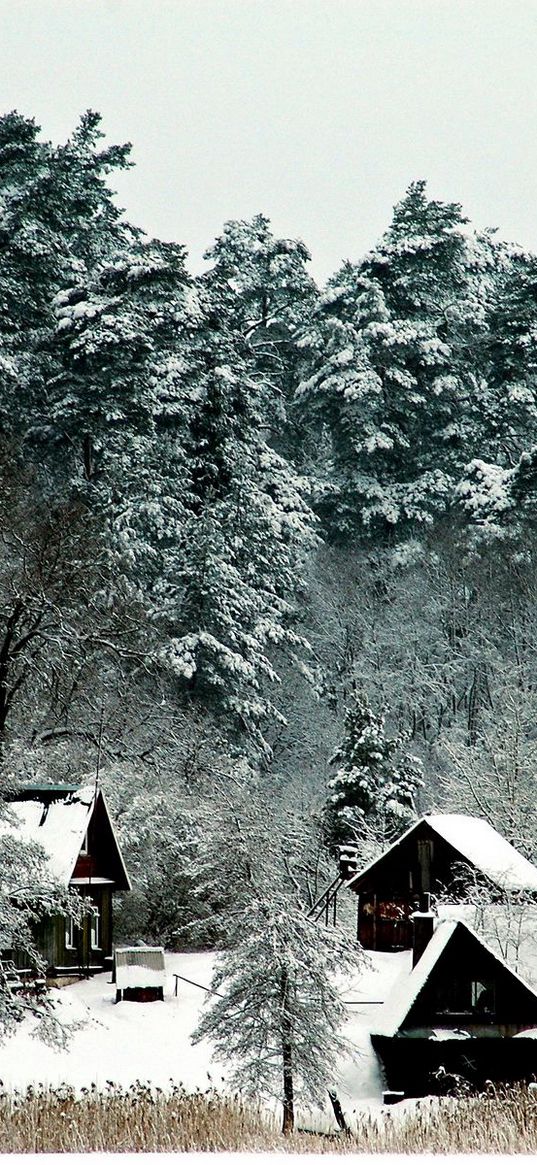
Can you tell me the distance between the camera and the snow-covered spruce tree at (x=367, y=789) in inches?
1645

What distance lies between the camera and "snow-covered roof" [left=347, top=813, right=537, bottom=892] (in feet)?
103

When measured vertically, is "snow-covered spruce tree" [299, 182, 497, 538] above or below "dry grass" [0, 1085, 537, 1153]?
above

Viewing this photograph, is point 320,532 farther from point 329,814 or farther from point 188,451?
point 329,814

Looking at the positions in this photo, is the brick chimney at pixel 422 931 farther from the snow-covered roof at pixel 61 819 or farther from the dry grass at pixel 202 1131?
the dry grass at pixel 202 1131

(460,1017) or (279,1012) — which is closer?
(279,1012)

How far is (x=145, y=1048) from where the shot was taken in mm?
26531

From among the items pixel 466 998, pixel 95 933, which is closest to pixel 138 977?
pixel 95 933

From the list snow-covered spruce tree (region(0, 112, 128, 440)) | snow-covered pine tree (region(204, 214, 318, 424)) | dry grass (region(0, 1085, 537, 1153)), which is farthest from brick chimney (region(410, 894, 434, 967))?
snow-covered pine tree (region(204, 214, 318, 424))

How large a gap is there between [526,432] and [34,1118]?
170ft

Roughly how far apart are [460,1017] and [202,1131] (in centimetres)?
1753

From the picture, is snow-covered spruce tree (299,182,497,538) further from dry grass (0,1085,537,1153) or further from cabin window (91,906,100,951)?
dry grass (0,1085,537,1153)

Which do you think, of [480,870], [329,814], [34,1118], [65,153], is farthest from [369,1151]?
[65,153]

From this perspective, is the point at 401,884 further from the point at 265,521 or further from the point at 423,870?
the point at 265,521

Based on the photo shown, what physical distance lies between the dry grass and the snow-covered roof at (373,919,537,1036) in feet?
51.2
